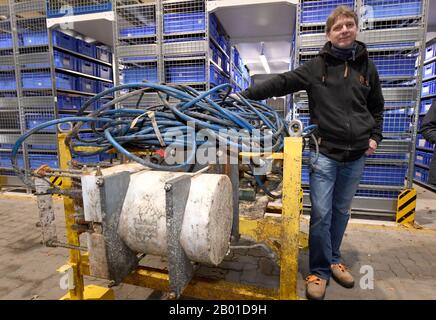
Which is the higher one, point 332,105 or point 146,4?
point 146,4

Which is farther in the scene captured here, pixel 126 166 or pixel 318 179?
pixel 318 179

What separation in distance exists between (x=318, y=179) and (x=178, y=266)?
1.17 meters

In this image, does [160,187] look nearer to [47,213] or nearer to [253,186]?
[47,213]

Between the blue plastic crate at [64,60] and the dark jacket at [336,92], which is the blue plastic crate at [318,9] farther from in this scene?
the blue plastic crate at [64,60]

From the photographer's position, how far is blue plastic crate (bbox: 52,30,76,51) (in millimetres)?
4840

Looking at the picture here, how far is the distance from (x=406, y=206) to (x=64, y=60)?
630cm

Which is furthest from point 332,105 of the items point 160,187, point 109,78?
point 109,78

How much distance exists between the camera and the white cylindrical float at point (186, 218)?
121 centimetres

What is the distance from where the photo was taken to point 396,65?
11.6 feet

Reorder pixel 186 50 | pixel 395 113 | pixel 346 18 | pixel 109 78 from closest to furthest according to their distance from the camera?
1. pixel 346 18
2. pixel 395 113
3. pixel 186 50
4. pixel 109 78

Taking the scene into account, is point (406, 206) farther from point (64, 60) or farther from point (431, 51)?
point (64, 60)

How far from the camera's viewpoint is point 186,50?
13.4 ft

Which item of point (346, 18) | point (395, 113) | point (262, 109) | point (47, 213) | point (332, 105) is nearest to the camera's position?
point (47, 213)

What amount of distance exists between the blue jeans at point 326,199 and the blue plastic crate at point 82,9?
167 inches
